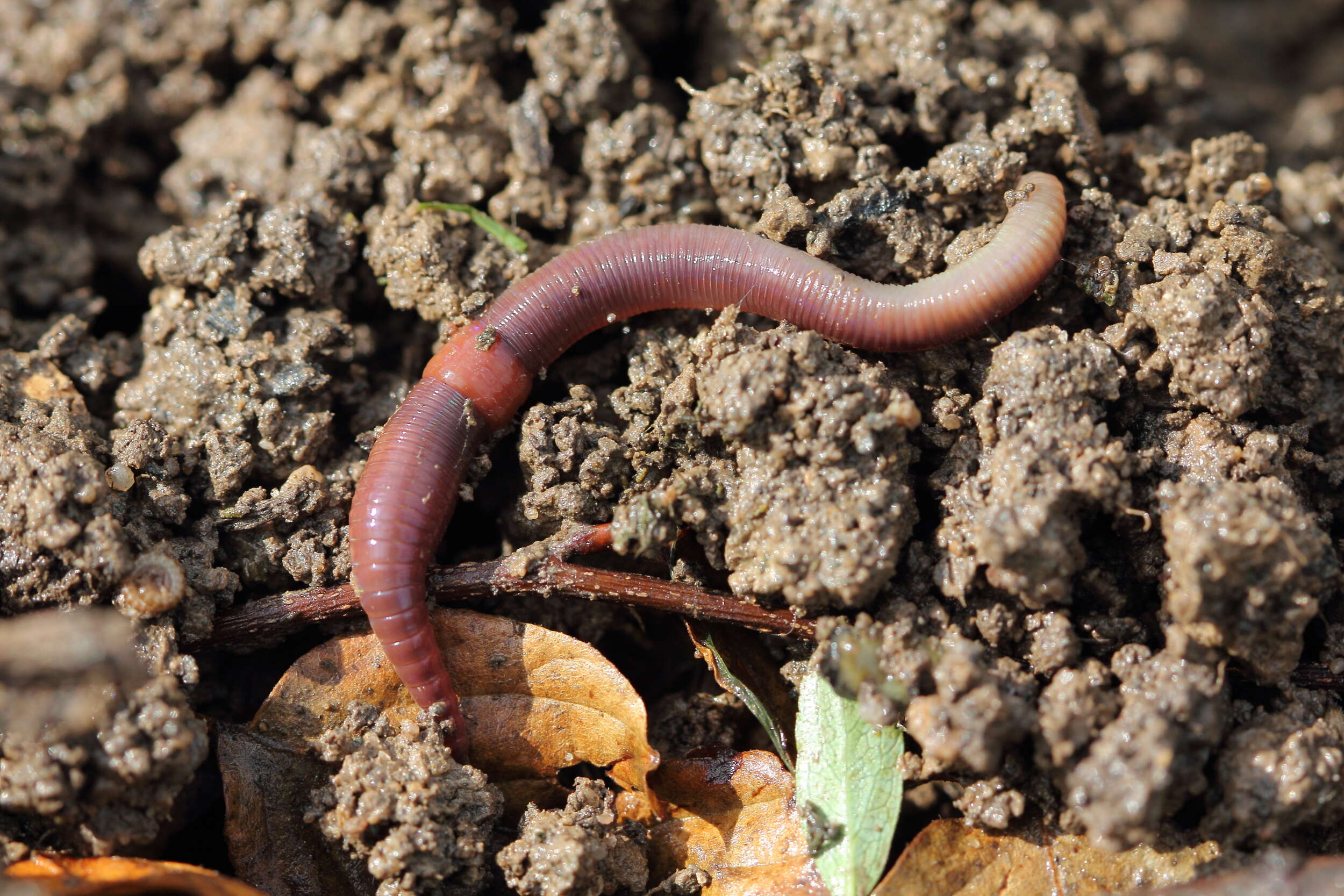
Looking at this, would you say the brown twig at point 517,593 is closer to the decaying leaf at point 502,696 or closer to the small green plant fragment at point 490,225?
the decaying leaf at point 502,696

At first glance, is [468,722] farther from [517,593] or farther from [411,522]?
[411,522]

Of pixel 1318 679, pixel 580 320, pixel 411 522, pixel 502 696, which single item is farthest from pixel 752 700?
pixel 1318 679

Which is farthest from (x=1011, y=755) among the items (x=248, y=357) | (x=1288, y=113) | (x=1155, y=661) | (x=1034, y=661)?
(x=1288, y=113)

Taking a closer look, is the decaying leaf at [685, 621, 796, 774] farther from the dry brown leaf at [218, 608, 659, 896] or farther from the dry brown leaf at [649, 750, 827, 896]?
the dry brown leaf at [218, 608, 659, 896]

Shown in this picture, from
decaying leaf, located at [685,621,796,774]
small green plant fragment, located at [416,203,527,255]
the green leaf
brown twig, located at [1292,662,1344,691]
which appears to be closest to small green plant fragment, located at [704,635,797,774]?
decaying leaf, located at [685,621,796,774]

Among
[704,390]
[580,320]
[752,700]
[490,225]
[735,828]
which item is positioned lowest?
[735,828]

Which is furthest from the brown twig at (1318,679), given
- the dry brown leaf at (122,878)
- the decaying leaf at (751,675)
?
the dry brown leaf at (122,878)

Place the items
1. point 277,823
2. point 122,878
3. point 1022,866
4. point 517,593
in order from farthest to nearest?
point 517,593, point 277,823, point 1022,866, point 122,878
